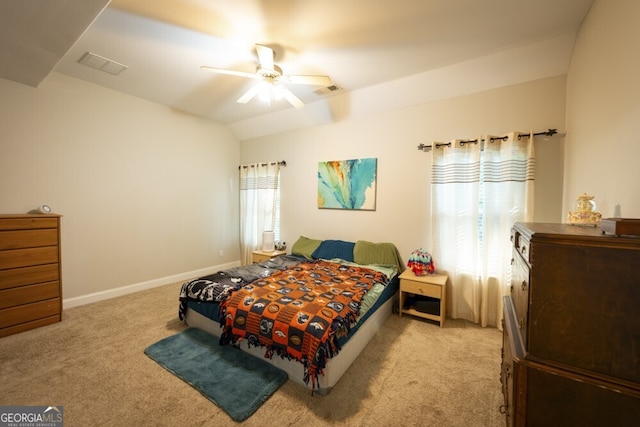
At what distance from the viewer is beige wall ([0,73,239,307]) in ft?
9.17

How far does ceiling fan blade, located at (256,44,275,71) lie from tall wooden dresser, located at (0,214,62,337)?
2757 millimetres

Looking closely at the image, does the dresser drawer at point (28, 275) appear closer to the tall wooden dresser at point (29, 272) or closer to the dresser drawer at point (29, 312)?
the tall wooden dresser at point (29, 272)

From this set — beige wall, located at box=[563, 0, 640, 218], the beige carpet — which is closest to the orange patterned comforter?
the beige carpet

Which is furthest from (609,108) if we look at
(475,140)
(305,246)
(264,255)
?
(264,255)

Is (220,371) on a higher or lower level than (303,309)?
lower

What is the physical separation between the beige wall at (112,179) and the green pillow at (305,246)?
176cm

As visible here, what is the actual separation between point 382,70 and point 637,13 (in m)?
1.94

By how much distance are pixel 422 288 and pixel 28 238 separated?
4.16 meters

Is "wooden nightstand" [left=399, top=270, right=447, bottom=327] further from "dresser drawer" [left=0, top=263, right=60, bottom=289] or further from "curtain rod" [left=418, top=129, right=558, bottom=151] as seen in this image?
"dresser drawer" [left=0, top=263, right=60, bottom=289]

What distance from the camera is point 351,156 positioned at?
12.1 ft

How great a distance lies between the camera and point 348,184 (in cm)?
370

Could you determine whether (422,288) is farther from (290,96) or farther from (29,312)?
(29,312)

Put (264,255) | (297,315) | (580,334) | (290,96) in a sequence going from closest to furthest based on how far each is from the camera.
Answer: (580,334) → (297,315) → (290,96) → (264,255)

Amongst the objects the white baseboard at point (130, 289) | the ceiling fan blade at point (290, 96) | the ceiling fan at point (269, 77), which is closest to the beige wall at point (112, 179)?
the white baseboard at point (130, 289)
